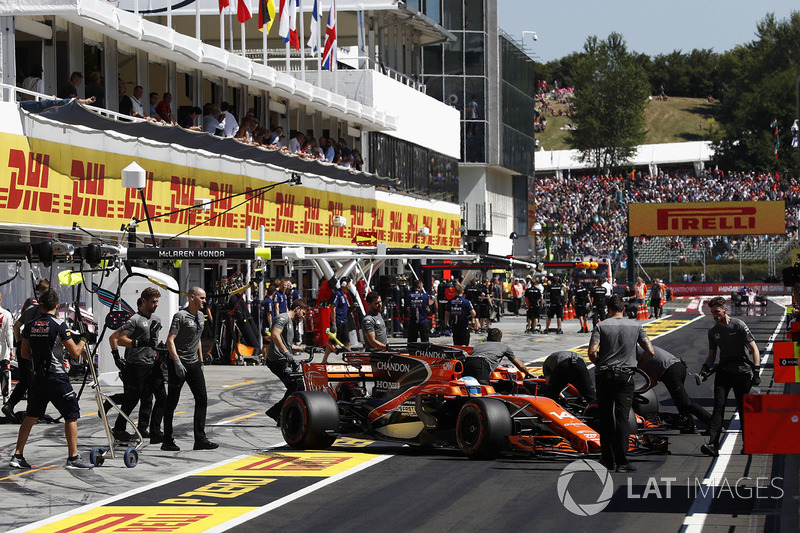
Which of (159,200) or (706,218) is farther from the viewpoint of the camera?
(706,218)

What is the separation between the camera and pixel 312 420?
13.4 m

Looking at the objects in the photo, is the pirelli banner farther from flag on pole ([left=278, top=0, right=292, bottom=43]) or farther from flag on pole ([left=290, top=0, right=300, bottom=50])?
flag on pole ([left=278, top=0, right=292, bottom=43])

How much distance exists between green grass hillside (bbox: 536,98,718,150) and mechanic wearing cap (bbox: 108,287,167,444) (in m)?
140

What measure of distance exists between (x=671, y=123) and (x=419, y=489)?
15637 centimetres

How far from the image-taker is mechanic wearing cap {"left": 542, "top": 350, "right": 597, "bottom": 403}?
14.3m

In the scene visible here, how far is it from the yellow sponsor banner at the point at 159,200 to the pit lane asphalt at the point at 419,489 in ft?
22.7

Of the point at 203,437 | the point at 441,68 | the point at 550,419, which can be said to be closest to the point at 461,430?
the point at 550,419

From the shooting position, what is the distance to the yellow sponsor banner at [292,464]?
12023 millimetres

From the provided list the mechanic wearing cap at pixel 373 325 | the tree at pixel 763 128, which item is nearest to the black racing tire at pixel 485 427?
the mechanic wearing cap at pixel 373 325

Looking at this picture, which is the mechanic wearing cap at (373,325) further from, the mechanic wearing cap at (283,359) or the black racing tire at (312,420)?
the black racing tire at (312,420)

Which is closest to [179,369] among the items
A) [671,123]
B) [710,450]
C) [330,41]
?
[710,450]

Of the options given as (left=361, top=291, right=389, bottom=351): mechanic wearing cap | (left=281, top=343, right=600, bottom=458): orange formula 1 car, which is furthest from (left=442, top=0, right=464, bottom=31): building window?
(left=281, top=343, right=600, bottom=458): orange formula 1 car

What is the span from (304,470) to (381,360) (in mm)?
2613

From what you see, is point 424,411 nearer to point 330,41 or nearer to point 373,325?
point 373,325
